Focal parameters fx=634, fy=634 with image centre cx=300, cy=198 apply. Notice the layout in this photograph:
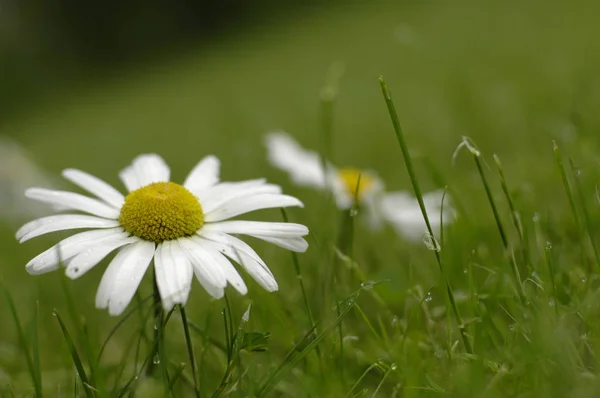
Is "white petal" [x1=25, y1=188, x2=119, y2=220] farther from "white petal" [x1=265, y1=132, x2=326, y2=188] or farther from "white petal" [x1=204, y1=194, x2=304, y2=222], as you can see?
"white petal" [x1=265, y1=132, x2=326, y2=188]

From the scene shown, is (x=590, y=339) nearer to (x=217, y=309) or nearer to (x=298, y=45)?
(x=217, y=309)

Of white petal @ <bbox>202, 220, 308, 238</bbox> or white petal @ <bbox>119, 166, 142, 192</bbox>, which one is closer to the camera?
white petal @ <bbox>202, 220, 308, 238</bbox>

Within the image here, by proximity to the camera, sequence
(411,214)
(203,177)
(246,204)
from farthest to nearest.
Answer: (411,214) < (203,177) < (246,204)

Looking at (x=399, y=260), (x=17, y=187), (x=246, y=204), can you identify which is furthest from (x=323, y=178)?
(x=17, y=187)

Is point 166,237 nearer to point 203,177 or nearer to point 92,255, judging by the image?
point 92,255

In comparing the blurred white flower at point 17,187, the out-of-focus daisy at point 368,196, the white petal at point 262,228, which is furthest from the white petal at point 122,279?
the blurred white flower at point 17,187

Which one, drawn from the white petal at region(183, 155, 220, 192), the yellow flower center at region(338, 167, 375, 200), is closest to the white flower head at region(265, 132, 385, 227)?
the yellow flower center at region(338, 167, 375, 200)

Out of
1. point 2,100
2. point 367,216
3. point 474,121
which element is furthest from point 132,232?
point 2,100
